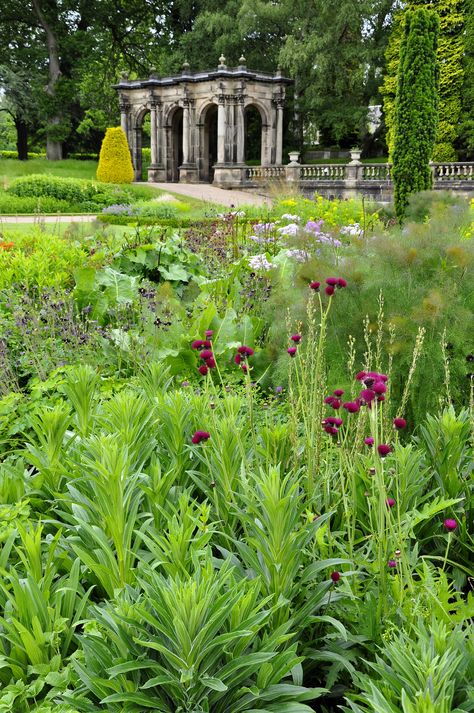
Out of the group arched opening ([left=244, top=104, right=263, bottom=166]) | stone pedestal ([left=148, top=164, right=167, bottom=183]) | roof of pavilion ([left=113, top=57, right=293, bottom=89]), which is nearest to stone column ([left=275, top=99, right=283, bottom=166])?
roof of pavilion ([left=113, top=57, right=293, bottom=89])

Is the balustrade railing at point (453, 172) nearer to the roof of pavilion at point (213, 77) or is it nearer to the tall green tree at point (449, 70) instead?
the tall green tree at point (449, 70)

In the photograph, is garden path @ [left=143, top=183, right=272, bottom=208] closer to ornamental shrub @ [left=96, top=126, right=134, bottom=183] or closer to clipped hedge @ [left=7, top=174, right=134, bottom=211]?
ornamental shrub @ [left=96, top=126, right=134, bottom=183]

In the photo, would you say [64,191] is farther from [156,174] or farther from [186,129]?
[156,174]

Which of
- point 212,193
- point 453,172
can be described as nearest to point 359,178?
point 453,172

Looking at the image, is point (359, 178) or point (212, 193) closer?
point (359, 178)

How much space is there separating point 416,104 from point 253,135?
2502 cm

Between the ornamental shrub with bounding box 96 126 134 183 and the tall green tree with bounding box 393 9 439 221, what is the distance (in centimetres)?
1502

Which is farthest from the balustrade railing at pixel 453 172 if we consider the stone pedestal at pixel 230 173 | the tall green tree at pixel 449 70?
the stone pedestal at pixel 230 173

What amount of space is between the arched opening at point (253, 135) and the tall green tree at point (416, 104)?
22970 millimetres

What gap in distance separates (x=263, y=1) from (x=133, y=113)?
351 inches

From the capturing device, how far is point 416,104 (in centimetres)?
1758

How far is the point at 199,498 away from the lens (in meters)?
2.69

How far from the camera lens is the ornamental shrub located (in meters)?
29.6

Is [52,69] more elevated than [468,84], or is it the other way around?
[52,69]
